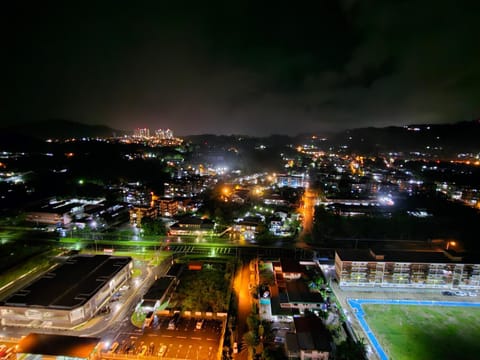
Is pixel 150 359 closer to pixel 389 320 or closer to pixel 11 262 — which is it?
pixel 389 320

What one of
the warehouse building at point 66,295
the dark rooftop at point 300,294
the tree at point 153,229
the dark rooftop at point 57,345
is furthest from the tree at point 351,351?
the tree at point 153,229

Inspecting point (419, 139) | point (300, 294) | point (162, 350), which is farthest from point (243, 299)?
point (419, 139)

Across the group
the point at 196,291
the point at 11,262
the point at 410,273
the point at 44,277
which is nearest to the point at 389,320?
the point at 410,273

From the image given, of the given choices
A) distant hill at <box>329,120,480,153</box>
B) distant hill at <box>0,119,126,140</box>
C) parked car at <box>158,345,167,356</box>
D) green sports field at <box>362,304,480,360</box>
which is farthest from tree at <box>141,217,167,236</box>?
distant hill at <box>0,119,126,140</box>

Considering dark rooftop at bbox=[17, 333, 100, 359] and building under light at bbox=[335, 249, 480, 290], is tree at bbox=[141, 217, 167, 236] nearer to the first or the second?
dark rooftop at bbox=[17, 333, 100, 359]

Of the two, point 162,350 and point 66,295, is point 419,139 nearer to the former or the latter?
point 162,350

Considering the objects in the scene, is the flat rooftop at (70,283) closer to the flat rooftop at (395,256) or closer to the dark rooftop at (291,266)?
the dark rooftop at (291,266)

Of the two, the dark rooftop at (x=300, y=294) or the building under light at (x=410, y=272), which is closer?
the dark rooftop at (x=300, y=294)
